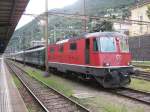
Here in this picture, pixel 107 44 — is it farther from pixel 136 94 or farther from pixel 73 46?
pixel 73 46

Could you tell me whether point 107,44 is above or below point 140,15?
below

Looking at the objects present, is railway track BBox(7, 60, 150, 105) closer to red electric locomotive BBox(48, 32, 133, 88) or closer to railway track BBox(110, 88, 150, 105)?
railway track BBox(110, 88, 150, 105)

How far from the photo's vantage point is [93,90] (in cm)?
1761

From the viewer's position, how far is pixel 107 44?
688 inches

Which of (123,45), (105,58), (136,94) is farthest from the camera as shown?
(123,45)

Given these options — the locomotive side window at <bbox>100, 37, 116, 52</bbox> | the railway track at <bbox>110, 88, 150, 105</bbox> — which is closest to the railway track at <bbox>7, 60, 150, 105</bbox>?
the railway track at <bbox>110, 88, 150, 105</bbox>

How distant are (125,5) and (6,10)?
93.6 metres

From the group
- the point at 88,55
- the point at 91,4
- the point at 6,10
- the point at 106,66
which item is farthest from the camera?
the point at 91,4

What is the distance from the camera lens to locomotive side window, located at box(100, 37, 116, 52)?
17.3 metres

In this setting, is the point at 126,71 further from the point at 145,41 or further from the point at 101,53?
the point at 145,41

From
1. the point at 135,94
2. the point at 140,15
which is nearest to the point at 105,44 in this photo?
the point at 135,94

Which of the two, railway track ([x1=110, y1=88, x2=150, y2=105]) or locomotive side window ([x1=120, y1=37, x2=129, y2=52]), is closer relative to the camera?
railway track ([x1=110, y1=88, x2=150, y2=105])

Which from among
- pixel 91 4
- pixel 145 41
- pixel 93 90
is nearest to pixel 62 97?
pixel 93 90

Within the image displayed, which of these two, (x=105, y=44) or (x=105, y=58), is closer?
(x=105, y=58)
